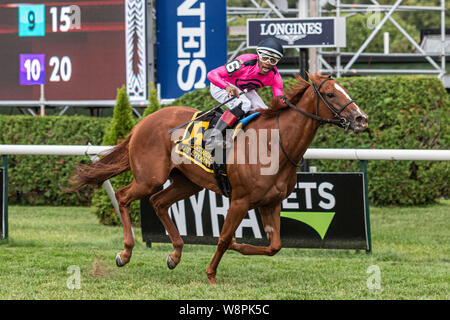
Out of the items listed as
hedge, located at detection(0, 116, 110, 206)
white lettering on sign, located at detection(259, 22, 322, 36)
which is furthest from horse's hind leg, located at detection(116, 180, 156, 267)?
hedge, located at detection(0, 116, 110, 206)

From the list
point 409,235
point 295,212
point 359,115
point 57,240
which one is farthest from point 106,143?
point 359,115

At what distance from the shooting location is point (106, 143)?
9.05m

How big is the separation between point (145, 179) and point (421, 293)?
2.29 m

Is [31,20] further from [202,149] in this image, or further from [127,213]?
[202,149]

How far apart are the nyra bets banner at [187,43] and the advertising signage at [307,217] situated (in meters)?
4.21

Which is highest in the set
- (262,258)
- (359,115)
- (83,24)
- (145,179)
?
(83,24)

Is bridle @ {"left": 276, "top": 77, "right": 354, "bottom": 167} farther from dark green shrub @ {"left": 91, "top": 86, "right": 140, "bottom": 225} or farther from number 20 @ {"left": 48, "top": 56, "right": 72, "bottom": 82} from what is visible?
number 20 @ {"left": 48, "top": 56, "right": 72, "bottom": 82}

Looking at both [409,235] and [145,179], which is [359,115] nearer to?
[145,179]

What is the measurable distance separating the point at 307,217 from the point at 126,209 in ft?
5.82

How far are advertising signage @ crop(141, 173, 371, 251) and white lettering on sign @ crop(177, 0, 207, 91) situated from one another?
4186 millimetres

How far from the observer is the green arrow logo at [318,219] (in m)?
6.95

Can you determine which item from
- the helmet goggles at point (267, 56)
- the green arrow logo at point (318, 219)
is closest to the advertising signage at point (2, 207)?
the green arrow logo at point (318, 219)

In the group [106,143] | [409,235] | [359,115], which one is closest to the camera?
[359,115]

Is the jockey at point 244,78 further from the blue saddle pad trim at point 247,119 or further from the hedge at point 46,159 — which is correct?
the hedge at point 46,159
